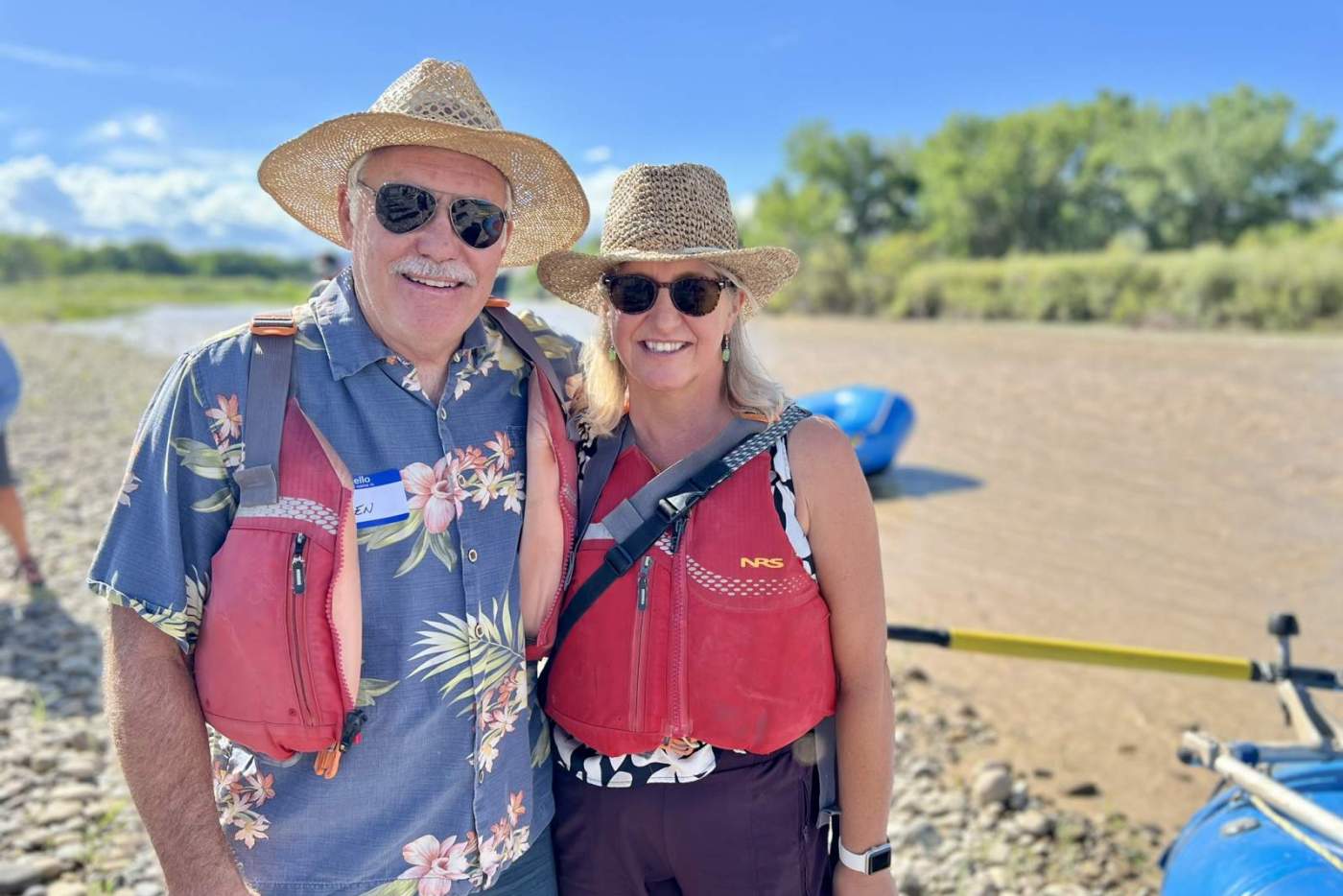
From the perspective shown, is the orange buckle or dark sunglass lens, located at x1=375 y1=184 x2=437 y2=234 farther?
dark sunglass lens, located at x1=375 y1=184 x2=437 y2=234

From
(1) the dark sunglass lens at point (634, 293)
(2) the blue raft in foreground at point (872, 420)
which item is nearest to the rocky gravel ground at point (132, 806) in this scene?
(1) the dark sunglass lens at point (634, 293)

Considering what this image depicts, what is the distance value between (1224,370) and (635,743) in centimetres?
2103

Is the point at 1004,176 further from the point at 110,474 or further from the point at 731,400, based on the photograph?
the point at 731,400

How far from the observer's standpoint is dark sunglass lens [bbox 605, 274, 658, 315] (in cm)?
224

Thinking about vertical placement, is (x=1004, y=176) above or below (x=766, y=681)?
above

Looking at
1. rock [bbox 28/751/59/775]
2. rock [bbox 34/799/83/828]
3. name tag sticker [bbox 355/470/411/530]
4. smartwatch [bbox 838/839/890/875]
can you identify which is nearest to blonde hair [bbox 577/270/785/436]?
name tag sticker [bbox 355/470/411/530]

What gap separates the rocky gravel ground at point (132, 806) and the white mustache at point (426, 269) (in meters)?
2.97

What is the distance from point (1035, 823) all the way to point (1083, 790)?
1.97 feet

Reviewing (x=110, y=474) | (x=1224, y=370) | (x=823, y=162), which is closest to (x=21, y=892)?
(x=110, y=474)

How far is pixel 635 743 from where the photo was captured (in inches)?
78.7

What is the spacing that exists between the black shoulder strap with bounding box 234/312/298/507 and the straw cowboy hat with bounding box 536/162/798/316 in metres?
0.80

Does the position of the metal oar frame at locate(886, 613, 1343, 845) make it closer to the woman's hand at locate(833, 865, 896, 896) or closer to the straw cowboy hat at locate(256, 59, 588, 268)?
the woman's hand at locate(833, 865, 896, 896)

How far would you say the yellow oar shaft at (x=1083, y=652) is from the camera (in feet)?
11.9

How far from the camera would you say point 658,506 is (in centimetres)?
202
